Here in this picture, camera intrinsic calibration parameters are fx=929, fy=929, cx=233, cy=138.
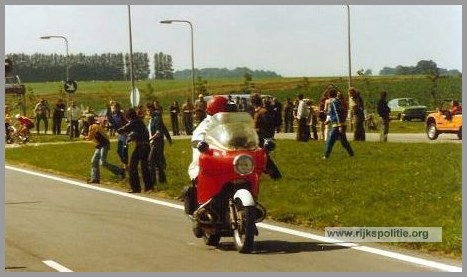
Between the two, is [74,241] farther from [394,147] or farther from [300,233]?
[394,147]

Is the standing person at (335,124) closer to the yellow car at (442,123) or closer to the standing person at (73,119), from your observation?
the yellow car at (442,123)

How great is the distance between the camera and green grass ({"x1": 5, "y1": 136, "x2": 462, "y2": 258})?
11.1 meters

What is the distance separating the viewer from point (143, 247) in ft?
34.8

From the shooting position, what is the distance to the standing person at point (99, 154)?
19.4 m

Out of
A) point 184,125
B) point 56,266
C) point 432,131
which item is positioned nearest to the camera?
point 56,266

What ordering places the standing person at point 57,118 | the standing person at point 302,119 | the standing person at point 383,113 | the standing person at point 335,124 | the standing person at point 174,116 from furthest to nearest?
the standing person at point 57,118 < the standing person at point 174,116 < the standing person at point 302,119 < the standing person at point 383,113 < the standing person at point 335,124

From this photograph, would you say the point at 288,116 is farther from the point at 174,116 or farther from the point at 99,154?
the point at 99,154

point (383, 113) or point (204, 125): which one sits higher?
point (204, 125)

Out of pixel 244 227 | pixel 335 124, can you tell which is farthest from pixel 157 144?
pixel 244 227

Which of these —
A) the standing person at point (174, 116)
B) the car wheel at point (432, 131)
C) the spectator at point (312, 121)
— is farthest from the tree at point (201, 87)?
the car wheel at point (432, 131)

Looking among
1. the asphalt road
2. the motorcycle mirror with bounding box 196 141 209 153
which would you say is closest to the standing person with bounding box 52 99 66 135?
the asphalt road

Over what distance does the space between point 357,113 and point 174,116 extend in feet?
30.2

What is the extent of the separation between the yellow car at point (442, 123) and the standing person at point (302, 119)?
388cm

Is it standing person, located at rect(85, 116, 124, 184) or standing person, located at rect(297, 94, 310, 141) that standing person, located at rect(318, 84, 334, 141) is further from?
standing person, located at rect(85, 116, 124, 184)
